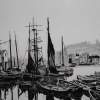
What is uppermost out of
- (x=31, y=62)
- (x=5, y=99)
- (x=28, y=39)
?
(x=28, y=39)

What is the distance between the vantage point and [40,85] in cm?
3100

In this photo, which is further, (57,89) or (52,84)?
(52,84)

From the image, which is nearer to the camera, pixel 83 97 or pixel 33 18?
pixel 83 97

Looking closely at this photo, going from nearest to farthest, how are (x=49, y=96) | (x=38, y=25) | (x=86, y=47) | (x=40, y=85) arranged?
(x=49, y=96)
(x=40, y=85)
(x=38, y=25)
(x=86, y=47)

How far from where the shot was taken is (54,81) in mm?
32156

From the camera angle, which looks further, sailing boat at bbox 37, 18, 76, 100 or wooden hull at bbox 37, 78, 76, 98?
A: sailing boat at bbox 37, 18, 76, 100

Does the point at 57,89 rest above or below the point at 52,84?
below

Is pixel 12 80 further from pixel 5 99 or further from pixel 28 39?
pixel 5 99

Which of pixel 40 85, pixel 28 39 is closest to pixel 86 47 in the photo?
pixel 28 39

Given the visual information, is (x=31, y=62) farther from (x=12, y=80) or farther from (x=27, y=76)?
(x=12, y=80)

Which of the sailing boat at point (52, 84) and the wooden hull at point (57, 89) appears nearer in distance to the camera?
the wooden hull at point (57, 89)

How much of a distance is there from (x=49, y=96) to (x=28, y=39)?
1992 centimetres

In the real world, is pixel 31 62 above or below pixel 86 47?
below

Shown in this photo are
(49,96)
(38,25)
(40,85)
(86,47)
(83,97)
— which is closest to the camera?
(83,97)
